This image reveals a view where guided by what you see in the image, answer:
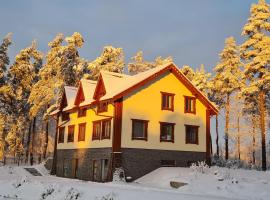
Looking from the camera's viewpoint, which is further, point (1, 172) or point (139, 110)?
point (1, 172)

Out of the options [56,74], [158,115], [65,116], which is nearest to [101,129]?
[158,115]

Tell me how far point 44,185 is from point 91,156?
12.1 m

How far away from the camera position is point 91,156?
34406 millimetres

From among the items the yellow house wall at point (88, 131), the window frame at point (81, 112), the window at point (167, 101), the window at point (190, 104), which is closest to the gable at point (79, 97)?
the window frame at point (81, 112)

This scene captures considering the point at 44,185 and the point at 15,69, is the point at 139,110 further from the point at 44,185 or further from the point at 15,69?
the point at 15,69

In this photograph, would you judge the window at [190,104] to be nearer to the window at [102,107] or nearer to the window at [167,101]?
the window at [167,101]

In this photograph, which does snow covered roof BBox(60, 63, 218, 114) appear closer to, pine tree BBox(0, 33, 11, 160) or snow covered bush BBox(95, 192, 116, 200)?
snow covered bush BBox(95, 192, 116, 200)

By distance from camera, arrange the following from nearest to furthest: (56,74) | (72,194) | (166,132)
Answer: (72,194), (166,132), (56,74)

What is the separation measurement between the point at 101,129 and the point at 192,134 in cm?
911

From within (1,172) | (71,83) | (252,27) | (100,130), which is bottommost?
(1,172)

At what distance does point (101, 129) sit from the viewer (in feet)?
109

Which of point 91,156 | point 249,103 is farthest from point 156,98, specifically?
point 249,103

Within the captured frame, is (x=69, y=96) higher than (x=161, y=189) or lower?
higher

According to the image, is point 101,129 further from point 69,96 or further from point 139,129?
point 69,96
